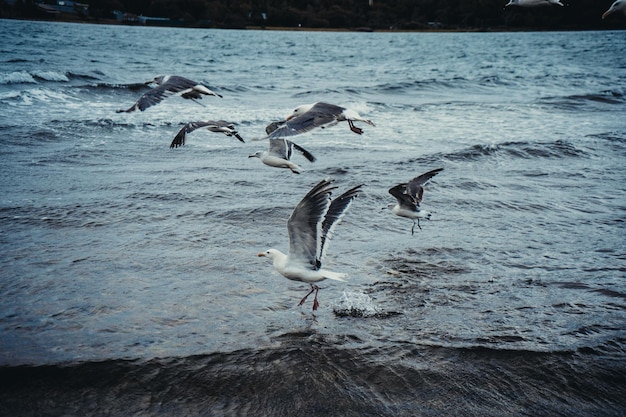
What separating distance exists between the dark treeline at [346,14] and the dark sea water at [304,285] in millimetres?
83156

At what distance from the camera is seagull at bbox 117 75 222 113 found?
7027 millimetres

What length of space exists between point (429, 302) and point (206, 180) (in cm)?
500

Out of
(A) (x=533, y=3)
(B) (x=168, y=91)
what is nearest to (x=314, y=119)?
(B) (x=168, y=91)

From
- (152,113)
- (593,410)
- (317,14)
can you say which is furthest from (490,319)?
(317,14)

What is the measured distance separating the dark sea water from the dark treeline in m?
83.2

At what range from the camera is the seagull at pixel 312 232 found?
471 centimetres

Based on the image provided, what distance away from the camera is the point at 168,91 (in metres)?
7.36

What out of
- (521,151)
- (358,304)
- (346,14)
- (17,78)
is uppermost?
(346,14)

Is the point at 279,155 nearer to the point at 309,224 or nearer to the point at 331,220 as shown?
the point at 331,220

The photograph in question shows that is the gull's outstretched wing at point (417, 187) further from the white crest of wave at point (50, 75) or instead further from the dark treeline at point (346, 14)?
the dark treeline at point (346, 14)

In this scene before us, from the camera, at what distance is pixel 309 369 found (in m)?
4.24

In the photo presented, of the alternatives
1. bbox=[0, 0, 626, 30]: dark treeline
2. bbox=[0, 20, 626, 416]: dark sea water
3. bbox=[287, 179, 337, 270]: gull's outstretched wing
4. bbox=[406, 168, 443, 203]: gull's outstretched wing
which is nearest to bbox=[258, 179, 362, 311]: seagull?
bbox=[287, 179, 337, 270]: gull's outstretched wing

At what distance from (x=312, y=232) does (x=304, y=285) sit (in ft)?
3.30

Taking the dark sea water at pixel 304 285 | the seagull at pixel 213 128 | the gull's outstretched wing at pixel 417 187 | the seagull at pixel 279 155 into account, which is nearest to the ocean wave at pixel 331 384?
the dark sea water at pixel 304 285
